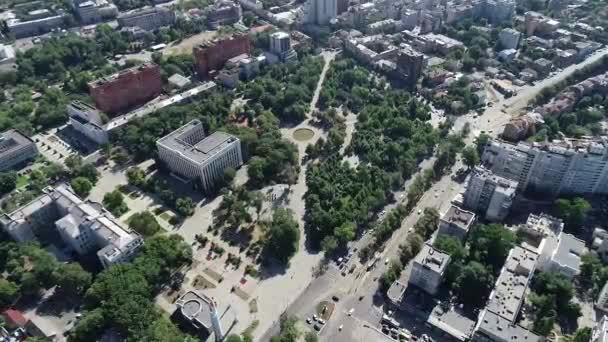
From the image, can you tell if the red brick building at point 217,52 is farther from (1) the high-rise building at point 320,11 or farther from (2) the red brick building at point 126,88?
(1) the high-rise building at point 320,11

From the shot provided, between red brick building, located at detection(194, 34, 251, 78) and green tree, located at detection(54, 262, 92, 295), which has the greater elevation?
red brick building, located at detection(194, 34, 251, 78)

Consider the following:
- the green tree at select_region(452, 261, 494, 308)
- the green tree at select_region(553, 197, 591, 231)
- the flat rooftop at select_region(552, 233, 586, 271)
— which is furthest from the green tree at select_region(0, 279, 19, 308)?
the green tree at select_region(553, 197, 591, 231)

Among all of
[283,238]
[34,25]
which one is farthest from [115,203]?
[34,25]

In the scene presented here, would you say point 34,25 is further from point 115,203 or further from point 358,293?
point 358,293

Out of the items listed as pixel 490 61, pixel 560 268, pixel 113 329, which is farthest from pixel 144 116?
pixel 490 61

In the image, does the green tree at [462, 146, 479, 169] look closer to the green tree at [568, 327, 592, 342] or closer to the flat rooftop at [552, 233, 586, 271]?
the flat rooftop at [552, 233, 586, 271]

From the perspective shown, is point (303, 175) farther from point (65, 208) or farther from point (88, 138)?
point (88, 138)
